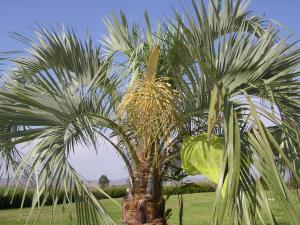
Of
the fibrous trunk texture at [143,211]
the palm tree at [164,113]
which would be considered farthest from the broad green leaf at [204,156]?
the fibrous trunk texture at [143,211]

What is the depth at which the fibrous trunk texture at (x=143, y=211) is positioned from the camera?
390 centimetres

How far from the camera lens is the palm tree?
254 centimetres

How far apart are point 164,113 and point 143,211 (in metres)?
0.95

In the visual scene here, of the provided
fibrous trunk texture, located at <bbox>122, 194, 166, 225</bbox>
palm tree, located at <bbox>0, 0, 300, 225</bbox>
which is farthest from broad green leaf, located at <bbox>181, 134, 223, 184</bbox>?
fibrous trunk texture, located at <bbox>122, 194, 166, 225</bbox>

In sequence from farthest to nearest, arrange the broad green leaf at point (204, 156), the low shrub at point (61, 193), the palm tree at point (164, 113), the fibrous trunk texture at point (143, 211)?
the low shrub at point (61, 193) → the fibrous trunk texture at point (143, 211) → the broad green leaf at point (204, 156) → the palm tree at point (164, 113)

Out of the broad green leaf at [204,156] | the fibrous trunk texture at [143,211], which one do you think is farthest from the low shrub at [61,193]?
the broad green leaf at [204,156]

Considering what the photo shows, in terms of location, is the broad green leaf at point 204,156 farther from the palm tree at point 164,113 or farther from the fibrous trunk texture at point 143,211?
the fibrous trunk texture at point 143,211

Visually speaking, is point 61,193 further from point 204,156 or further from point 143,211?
point 204,156

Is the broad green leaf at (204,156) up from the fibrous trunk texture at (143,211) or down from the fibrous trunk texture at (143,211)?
up

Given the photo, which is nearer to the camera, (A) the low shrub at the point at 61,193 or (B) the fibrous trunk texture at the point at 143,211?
(B) the fibrous trunk texture at the point at 143,211

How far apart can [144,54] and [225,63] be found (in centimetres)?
158

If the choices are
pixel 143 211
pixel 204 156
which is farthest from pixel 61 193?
pixel 204 156

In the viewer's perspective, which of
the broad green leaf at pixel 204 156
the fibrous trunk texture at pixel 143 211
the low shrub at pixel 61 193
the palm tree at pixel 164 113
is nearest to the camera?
the palm tree at pixel 164 113

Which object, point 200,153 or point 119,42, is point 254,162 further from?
point 119,42
